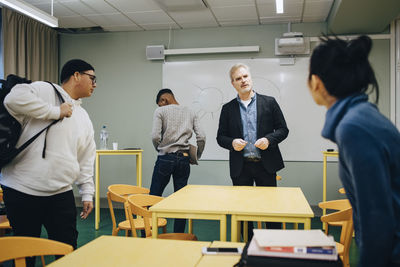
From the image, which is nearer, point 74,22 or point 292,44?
point 292,44

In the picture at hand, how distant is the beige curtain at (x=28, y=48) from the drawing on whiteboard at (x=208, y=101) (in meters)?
2.35

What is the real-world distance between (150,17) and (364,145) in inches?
186

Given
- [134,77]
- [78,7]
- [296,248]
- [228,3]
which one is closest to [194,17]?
[228,3]

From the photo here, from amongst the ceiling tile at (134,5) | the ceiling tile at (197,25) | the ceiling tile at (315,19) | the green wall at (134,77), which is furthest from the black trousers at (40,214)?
the ceiling tile at (315,19)

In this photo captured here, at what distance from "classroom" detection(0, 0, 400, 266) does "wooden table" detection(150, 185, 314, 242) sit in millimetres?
2490

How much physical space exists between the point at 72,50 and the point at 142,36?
3.98 feet

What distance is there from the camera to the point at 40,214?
1.93 metres

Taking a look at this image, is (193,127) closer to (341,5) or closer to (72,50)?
(341,5)

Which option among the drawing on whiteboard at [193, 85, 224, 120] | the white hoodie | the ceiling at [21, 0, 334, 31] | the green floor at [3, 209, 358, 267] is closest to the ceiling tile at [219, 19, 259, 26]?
the ceiling at [21, 0, 334, 31]

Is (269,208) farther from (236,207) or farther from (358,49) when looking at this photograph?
(358,49)

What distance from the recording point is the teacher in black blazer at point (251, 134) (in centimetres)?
283

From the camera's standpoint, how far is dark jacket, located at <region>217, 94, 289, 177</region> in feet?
9.27

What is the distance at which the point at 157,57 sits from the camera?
5.66 m

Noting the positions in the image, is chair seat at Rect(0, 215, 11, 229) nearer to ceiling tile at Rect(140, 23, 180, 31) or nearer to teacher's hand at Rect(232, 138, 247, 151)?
teacher's hand at Rect(232, 138, 247, 151)
